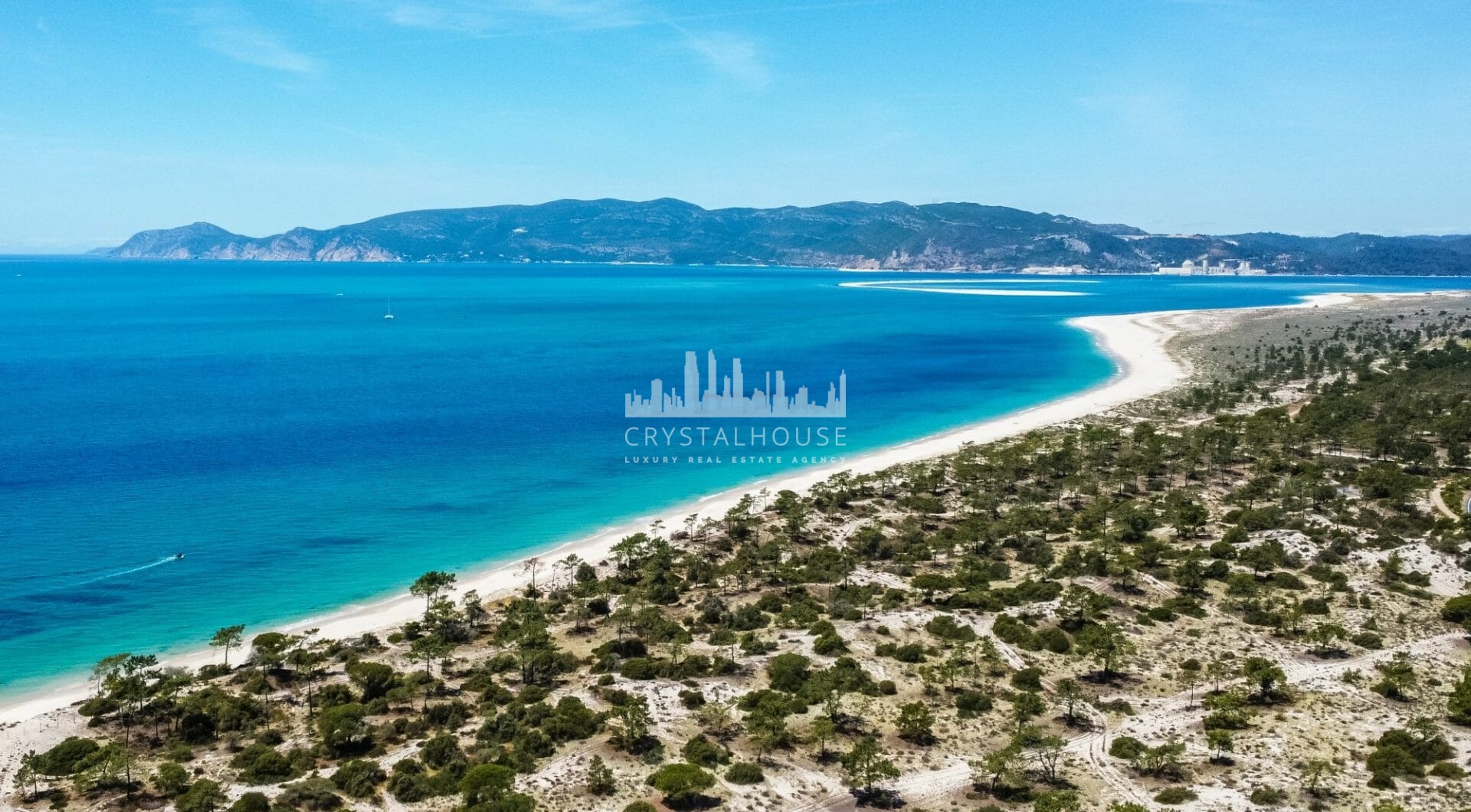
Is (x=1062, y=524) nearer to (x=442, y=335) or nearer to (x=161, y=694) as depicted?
(x=161, y=694)

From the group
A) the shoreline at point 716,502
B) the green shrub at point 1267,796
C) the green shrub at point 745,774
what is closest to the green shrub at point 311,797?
the shoreline at point 716,502

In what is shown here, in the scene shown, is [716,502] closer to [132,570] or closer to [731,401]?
[132,570]

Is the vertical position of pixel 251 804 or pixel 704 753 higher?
pixel 251 804

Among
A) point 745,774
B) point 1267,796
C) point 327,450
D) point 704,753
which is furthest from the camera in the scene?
point 327,450

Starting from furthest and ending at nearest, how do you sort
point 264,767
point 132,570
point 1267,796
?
1. point 132,570
2. point 264,767
3. point 1267,796

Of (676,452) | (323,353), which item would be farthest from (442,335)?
(676,452)

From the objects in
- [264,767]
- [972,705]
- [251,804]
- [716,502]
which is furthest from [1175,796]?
[716,502]

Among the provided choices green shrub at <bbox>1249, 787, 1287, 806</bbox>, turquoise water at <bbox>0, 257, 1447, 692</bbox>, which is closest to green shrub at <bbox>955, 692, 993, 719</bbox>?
green shrub at <bbox>1249, 787, 1287, 806</bbox>
